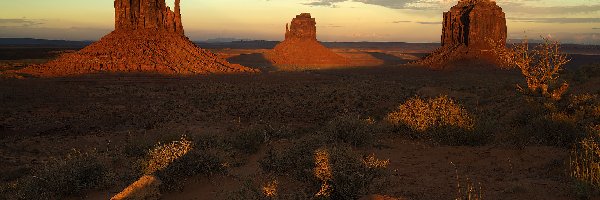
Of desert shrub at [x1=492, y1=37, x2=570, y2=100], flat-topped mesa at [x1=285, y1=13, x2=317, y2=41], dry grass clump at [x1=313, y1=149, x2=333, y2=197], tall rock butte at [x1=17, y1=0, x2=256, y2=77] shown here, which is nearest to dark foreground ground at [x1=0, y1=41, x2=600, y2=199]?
dry grass clump at [x1=313, y1=149, x2=333, y2=197]

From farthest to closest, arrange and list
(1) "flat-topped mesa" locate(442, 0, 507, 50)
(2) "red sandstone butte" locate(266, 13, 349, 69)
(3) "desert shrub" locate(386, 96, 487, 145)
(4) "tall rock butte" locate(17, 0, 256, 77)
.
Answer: (2) "red sandstone butte" locate(266, 13, 349, 69) → (1) "flat-topped mesa" locate(442, 0, 507, 50) → (4) "tall rock butte" locate(17, 0, 256, 77) → (3) "desert shrub" locate(386, 96, 487, 145)

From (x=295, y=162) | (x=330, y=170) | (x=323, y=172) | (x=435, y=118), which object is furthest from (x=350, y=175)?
(x=435, y=118)

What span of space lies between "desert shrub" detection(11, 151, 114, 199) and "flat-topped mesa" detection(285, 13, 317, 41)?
281 feet

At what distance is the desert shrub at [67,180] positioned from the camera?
7.39 metres

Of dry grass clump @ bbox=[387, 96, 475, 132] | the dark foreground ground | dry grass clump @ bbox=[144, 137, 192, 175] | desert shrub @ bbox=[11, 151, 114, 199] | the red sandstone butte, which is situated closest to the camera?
the dark foreground ground

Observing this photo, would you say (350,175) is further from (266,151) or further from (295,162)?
(266,151)

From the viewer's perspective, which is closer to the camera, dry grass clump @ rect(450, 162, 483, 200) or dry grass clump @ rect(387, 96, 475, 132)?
dry grass clump @ rect(450, 162, 483, 200)

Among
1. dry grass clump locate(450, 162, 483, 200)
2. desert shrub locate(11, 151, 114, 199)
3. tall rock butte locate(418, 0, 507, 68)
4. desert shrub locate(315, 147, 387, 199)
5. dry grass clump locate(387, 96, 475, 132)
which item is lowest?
desert shrub locate(11, 151, 114, 199)

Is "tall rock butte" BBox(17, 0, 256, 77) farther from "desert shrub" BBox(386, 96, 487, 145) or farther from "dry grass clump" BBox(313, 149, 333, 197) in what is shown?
"dry grass clump" BBox(313, 149, 333, 197)

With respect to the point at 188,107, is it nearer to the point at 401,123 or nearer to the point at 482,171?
the point at 401,123

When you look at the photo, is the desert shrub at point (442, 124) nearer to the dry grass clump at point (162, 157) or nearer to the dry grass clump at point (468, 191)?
the dry grass clump at point (468, 191)

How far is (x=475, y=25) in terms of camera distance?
62.3 meters

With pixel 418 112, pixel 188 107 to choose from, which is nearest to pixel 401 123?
pixel 418 112

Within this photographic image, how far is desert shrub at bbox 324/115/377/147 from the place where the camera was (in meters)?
9.98
